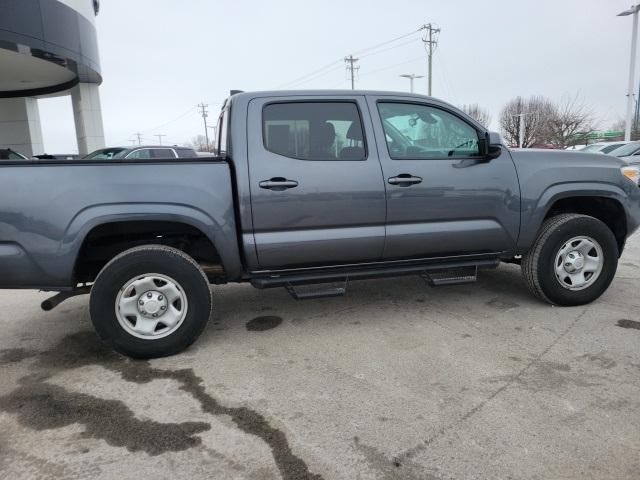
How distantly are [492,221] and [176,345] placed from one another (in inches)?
108

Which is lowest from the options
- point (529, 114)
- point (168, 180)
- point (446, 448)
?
point (446, 448)

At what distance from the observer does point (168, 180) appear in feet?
10.9

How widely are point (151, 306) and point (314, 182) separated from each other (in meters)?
1.50

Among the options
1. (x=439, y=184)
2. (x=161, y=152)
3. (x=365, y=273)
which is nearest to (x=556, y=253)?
(x=439, y=184)

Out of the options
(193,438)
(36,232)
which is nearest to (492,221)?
(193,438)

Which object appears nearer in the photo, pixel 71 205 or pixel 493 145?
pixel 71 205

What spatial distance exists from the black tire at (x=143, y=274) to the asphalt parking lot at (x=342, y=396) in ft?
0.49

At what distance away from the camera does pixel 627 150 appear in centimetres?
1273

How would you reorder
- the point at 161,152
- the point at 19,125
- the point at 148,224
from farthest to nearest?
the point at 19,125
the point at 161,152
the point at 148,224

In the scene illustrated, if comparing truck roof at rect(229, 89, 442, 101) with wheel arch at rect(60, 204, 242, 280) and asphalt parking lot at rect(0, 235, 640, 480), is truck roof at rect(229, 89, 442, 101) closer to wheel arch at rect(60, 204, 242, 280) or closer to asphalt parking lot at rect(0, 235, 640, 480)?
wheel arch at rect(60, 204, 242, 280)

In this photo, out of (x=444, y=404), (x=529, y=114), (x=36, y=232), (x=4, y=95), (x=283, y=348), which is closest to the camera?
(x=444, y=404)

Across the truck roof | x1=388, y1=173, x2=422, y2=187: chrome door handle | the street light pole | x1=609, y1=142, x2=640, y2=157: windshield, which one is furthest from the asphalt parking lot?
the street light pole

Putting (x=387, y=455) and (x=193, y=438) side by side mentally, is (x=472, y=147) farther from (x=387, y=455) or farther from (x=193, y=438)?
(x=193, y=438)

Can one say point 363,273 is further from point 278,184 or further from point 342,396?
point 342,396
